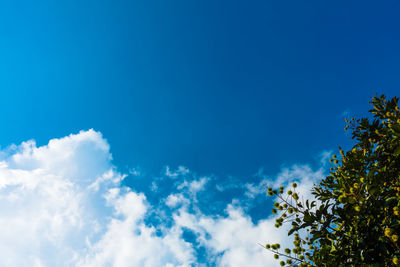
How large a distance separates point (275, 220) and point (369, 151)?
343 centimetres

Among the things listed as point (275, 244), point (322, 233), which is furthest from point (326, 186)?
point (275, 244)

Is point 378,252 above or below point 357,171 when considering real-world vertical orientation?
below

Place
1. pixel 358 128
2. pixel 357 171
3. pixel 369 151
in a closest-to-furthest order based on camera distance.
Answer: pixel 357 171, pixel 369 151, pixel 358 128

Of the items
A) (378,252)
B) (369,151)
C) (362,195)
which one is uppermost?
(369,151)

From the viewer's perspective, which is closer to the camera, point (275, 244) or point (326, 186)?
point (275, 244)

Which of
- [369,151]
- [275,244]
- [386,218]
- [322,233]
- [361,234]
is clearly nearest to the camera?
[386,218]

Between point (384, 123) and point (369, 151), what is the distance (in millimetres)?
890

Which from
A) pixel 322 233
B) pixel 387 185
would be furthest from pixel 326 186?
pixel 322 233

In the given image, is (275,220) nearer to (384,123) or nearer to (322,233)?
(322,233)

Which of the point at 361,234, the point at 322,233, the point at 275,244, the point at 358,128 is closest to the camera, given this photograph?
the point at 361,234

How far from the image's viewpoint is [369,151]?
20.5 ft

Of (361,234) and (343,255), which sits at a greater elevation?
(361,234)

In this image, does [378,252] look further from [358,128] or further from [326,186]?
[358,128]

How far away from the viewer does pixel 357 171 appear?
5578mm
